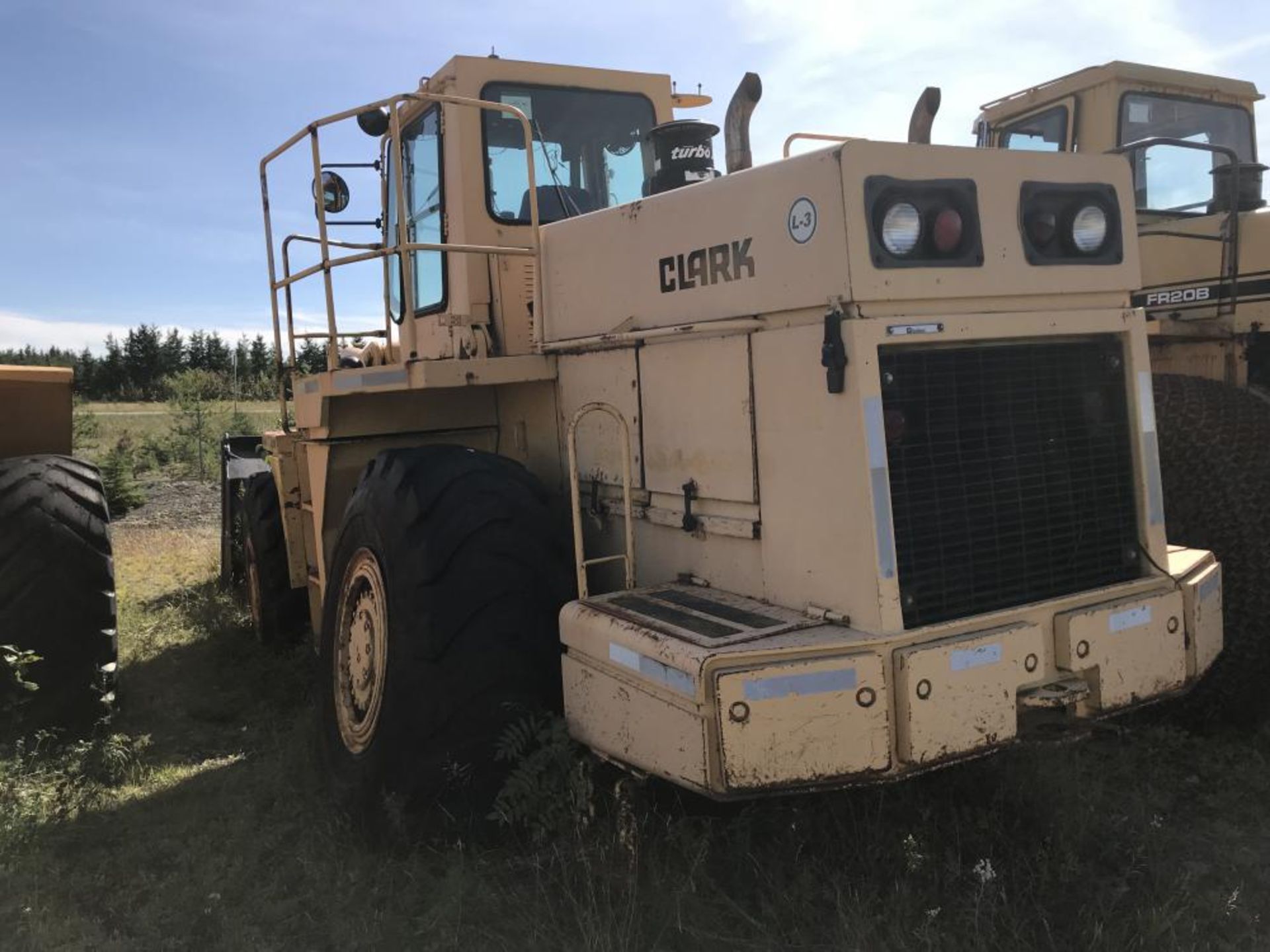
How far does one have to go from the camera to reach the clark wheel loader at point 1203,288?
14.0 ft

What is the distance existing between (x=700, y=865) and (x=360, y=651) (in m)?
1.58

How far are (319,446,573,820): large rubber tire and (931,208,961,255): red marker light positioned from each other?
Result: 1578mm

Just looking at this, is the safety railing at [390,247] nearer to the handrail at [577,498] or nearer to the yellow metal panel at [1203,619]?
the handrail at [577,498]

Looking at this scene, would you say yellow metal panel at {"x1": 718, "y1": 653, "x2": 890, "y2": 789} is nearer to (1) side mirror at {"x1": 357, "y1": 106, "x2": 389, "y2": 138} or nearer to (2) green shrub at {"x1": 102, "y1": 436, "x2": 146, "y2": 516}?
(1) side mirror at {"x1": 357, "y1": 106, "x2": 389, "y2": 138}

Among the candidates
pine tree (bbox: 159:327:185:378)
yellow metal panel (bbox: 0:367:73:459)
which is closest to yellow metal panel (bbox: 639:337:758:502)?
yellow metal panel (bbox: 0:367:73:459)

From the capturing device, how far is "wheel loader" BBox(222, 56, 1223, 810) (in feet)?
9.21

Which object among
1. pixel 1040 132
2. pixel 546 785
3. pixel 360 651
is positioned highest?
pixel 1040 132

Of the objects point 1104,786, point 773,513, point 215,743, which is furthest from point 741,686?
point 215,743

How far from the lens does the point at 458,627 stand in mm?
3400

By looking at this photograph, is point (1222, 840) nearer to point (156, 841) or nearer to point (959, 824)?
point (959, 824)

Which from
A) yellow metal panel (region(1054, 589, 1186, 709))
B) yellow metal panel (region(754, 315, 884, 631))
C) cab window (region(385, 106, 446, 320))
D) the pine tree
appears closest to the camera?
yellow metal panel (region(754, 315, 884, 631))

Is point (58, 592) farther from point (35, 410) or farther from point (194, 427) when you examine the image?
point (194, 427)

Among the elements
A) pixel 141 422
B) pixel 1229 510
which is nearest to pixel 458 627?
pixel 1229 510

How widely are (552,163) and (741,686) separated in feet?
9.33
